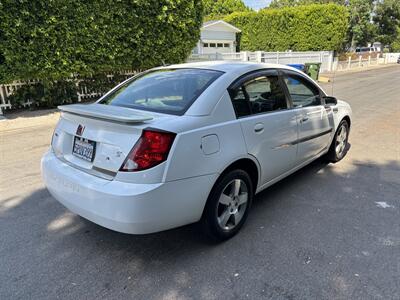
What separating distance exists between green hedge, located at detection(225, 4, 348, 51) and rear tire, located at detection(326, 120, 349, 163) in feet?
80.7

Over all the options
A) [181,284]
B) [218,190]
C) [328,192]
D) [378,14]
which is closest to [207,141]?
[218,190]

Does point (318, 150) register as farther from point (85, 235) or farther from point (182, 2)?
point (182, 2)

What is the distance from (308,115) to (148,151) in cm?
232

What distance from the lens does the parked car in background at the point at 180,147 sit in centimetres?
240

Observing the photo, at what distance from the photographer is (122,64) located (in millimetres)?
11758

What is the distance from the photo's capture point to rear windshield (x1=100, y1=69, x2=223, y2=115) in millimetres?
2926

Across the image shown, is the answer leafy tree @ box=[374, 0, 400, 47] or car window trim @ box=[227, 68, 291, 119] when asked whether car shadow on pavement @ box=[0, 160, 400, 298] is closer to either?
car window trim @ box=[227, 68, 291, 119]

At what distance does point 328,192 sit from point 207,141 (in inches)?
86.6

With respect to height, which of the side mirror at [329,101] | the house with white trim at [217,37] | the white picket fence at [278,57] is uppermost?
the house with white trim at [217,37]

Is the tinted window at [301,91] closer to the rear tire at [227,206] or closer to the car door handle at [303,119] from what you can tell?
the car door handle at [303,119]

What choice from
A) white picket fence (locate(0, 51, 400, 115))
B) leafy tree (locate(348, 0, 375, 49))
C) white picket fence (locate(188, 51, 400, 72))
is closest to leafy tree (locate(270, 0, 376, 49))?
leafy tree (locate(348, 0, 375, 49))

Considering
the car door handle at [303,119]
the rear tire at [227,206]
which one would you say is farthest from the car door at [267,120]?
the rear tire at [227,206]

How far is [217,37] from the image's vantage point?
2825 cm

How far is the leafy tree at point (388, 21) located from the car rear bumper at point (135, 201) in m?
53.0
